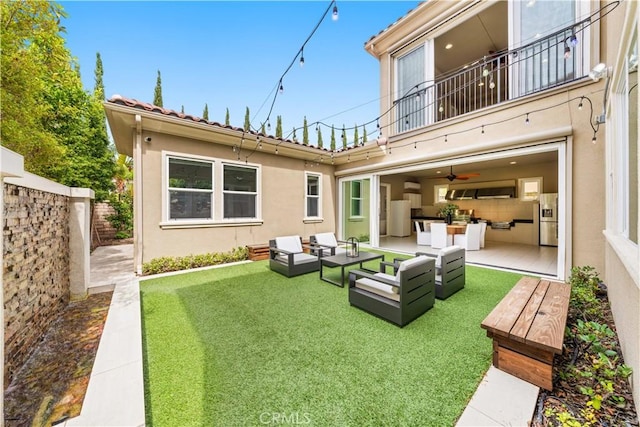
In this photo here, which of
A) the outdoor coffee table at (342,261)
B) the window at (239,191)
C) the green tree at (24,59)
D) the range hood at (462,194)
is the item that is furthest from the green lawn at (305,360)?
the range hood at (462,194)

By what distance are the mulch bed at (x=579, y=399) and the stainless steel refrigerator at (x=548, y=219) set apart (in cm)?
836

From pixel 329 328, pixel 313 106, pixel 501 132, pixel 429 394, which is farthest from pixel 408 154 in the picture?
pixel 429 394

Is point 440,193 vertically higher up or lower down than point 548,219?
higher up

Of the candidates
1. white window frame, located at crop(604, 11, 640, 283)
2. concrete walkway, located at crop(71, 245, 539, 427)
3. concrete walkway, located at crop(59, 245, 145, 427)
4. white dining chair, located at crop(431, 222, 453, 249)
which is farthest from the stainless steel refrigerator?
concrete walkway, located at crop(59, 245, 145, 427)

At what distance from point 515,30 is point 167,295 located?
30.1 ft

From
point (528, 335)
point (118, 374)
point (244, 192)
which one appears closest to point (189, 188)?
point (244, 192)

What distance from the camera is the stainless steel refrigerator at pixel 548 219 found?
8848mm

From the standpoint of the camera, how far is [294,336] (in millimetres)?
2941

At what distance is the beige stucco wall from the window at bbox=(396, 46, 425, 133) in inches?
129

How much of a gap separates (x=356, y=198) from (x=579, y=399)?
7.89 meters

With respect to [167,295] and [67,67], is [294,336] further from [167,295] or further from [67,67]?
[67,67]

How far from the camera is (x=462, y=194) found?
11258 millimetres

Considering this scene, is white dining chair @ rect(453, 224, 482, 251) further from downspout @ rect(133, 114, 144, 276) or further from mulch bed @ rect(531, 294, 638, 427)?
downspout @ rect(133, 114, 144, 276)

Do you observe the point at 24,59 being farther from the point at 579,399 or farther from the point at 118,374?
the point at 579,399
